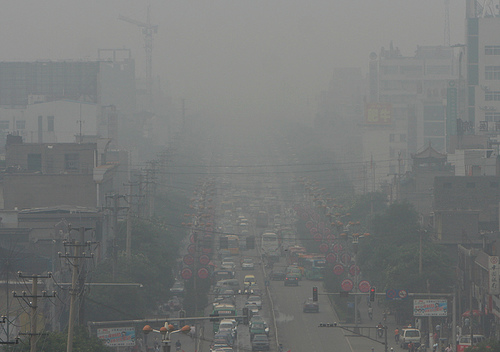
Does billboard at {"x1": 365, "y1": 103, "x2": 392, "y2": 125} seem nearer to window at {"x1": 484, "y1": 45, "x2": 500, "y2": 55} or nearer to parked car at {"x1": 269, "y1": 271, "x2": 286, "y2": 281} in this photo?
window at {"x1": 484, "y1": 45, "x2": 500, "y2": 55}

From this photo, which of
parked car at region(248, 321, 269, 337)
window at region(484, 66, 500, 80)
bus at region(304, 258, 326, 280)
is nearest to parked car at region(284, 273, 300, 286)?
bus at region(304, 258, 326, 280)

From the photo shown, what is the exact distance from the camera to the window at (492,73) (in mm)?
144875

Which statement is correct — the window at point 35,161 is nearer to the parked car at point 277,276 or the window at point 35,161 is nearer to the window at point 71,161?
the window at point 71,161

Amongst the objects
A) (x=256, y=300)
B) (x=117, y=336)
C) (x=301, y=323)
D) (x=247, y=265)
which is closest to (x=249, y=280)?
(x=256, y=300)

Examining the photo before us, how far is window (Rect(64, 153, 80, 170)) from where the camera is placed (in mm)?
95000

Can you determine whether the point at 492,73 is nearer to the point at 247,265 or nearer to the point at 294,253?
the point at 294,253

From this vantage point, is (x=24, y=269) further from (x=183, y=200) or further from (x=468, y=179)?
(x=183, y=200)

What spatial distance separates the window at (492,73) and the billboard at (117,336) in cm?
10824

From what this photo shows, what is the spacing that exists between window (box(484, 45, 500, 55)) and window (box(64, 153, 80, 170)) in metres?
70.5

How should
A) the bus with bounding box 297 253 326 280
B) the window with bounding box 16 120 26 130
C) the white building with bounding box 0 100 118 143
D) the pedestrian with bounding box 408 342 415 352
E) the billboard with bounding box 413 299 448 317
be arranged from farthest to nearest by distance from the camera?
1. the window with bounding box 16 120 26 130
2. the white building with bounding box 0 100 118 143
3. the bus with bounding box 297 253 326 280
4. the pedestrian with bounding box 408 342 415 352
5. the billboard with bounding box 413 299 448 317

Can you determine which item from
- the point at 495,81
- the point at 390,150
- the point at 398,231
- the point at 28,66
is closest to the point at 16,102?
Answer: the point at 28,66

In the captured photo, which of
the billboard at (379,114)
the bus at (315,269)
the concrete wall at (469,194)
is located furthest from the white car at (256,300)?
the billboard at (379,114)

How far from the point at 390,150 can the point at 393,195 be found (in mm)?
57002

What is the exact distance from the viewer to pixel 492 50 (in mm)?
146500
